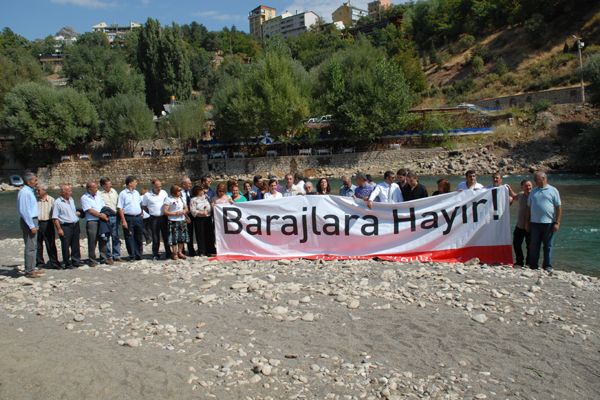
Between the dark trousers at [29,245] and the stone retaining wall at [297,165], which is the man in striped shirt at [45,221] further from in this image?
the stone retaining wall at [297,165]

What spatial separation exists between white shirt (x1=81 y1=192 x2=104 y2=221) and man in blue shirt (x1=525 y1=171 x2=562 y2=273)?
28.8 ft

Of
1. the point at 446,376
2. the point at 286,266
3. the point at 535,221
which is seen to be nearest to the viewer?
the point at 446,376

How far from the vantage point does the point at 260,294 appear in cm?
802

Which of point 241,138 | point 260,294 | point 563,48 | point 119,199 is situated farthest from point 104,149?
point 563,48

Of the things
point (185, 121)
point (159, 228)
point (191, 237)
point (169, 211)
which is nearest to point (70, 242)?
point (159, 228)

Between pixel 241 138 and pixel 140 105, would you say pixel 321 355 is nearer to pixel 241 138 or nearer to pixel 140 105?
pixel 241 138

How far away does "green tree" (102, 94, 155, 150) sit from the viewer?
59844 millimetres

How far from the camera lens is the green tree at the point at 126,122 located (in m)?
59.8

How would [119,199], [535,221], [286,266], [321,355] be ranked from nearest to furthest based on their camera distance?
[321,355] → [535,221] → [286,266] → [119,199]

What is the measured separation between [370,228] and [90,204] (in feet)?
19.6

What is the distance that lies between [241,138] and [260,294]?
164ft

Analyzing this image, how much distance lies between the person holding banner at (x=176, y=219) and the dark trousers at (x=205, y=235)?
0.28 metres

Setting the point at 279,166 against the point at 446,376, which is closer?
the point at 446,376

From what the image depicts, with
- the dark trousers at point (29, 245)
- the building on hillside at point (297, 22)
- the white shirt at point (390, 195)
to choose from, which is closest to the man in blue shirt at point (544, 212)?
the white shirt at point (390, 195)
